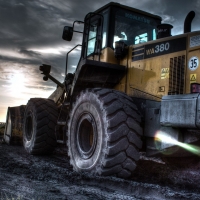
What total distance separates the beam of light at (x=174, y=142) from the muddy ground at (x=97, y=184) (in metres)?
0.48

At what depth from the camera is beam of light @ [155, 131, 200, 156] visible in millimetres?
4481

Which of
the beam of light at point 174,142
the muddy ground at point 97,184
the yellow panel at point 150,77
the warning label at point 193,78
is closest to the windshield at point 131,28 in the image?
the yellow panel at point 150,77

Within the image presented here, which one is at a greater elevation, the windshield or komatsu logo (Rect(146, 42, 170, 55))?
the windshield

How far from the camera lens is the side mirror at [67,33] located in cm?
660

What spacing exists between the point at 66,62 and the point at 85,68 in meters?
1.43

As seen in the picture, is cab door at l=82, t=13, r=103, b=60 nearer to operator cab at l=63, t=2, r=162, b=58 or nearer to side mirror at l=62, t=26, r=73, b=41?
operator cab at l=63, t=2, r=162, b=58

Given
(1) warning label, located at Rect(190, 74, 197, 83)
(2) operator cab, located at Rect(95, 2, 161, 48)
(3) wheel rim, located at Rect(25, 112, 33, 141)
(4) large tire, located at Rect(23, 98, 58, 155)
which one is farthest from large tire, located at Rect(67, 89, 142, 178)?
(3) wheel rim, located at Rect(25, 112, 33, 141)

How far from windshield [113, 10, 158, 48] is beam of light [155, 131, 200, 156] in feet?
7.51

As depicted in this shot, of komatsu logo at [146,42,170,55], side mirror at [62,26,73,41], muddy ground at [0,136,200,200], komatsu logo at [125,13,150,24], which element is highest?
komatsu logo at [125,13,150,24]

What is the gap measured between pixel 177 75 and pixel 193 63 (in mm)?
322

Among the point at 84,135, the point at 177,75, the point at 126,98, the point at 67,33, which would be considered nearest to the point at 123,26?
the point at 67,33

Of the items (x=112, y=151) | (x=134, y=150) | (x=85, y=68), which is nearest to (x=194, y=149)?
(x=134, y=150)

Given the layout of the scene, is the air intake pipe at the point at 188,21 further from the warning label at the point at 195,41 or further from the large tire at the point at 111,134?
the large tire at the point at 111,134

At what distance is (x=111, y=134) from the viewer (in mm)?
4504
